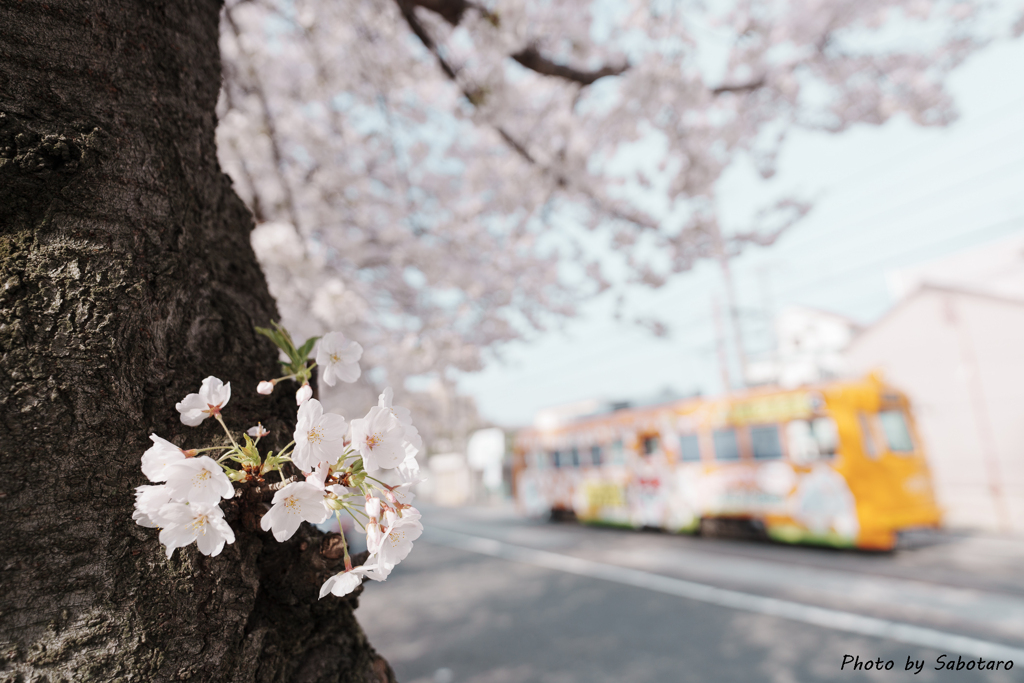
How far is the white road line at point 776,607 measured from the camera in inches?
183

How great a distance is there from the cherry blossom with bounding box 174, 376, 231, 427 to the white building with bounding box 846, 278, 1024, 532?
12888mm

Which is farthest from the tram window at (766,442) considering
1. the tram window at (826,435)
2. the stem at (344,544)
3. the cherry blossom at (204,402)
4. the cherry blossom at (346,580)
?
the cherry blossom at (204,402)

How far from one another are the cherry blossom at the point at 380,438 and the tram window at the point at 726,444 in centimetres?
1002

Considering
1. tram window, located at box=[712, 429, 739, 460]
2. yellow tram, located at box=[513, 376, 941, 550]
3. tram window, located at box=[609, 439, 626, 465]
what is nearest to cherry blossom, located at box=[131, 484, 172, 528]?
yellow tram, located at box=[513, 376, 941, 550]

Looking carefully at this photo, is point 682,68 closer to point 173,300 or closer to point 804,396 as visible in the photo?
point 173,300

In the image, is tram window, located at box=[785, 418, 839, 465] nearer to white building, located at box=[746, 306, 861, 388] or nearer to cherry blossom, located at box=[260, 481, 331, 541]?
white building, located at box=[746, 306, 861, 388]

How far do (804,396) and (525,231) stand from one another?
6016 mm

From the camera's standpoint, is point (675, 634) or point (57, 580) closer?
point (57, 580)

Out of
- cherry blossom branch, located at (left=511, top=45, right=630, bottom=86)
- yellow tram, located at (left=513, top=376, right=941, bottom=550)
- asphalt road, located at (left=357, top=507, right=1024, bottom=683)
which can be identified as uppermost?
cherry blossom branch, located at (left=511, top=45, right=630, bottom=86)

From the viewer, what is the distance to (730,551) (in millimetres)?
9266

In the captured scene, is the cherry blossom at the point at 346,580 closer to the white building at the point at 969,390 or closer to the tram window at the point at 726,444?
the tram window at the point at 726,444

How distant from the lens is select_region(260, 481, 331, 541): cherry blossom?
802 mm

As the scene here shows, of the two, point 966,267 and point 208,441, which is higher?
point 966,267

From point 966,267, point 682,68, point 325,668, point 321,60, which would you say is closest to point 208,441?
point 325,668
